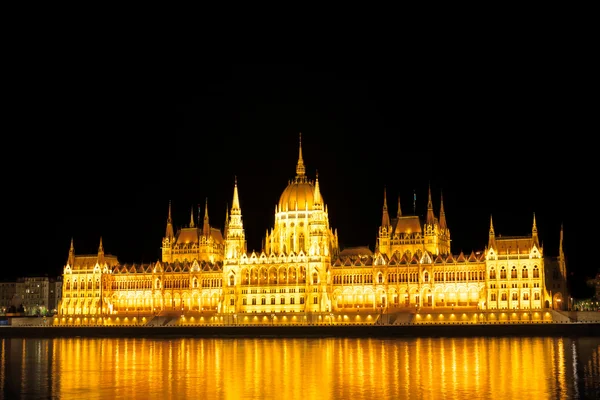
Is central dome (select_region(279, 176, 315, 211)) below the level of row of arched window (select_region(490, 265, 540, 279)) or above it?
above

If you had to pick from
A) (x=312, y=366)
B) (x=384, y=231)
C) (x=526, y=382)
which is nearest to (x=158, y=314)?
(x=384, y=231)

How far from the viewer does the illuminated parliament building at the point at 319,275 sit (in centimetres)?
12269

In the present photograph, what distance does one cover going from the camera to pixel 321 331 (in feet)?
380

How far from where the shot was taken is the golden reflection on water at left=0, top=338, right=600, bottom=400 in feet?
186

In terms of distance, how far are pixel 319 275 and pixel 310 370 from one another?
2372 inches

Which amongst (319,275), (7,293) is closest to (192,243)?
(319,275)

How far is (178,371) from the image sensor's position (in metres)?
68.9

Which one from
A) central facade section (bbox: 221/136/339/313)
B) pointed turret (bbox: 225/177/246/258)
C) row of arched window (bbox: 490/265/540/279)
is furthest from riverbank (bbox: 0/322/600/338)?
pointed turret (bbox: 225/177/246/258)

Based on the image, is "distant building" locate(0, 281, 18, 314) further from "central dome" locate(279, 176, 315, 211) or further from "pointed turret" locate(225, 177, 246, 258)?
"central dome" locate(279, 176, 315, 211)

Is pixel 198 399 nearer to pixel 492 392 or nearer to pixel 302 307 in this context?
pixel 492 392

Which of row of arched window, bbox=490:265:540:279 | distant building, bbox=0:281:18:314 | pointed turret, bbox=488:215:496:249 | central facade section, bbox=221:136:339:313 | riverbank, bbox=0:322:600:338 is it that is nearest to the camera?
riverbank, bbox=0:322:600:338

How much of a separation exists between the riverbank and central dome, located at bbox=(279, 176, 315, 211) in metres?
23.4

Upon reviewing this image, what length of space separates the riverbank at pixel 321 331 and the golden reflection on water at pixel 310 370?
8259mm

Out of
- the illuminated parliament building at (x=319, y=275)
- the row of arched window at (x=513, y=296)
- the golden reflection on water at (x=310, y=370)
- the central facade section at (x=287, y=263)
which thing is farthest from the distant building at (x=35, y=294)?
the row of arched window at (x=513, y=296)
